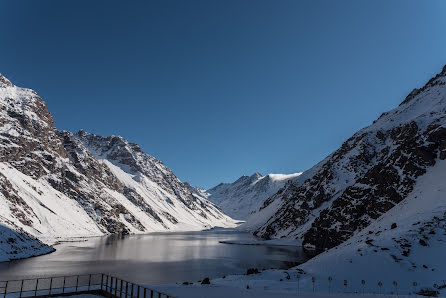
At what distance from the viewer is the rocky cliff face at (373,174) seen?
86938 millimetres

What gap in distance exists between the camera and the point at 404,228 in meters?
52.3

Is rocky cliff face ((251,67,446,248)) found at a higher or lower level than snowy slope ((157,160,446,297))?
higher

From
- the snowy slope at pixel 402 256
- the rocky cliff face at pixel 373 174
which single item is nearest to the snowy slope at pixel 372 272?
the snowy slope at pixel 402 256

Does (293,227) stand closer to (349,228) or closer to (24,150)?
(349,228)

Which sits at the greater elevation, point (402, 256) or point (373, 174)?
point (373, 174)

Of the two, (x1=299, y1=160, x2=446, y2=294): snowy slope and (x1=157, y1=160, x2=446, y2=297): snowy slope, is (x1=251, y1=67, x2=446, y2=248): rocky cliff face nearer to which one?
(x1=299, y1=160, x2=446, y2=294): snowy slope

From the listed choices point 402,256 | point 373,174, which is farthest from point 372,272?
point 373,174

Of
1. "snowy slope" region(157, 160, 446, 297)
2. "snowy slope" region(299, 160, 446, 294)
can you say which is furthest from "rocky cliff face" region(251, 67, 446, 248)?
"snowy slope" region(157, 160, 446, 297)

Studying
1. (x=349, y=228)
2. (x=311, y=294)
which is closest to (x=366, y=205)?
(x=349, y=228)

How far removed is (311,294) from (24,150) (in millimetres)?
208310

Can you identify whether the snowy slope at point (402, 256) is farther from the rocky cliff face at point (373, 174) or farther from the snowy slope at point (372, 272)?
the rocky cliff face at point (373, 174)

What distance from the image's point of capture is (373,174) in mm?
103438

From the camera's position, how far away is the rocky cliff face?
8694 centimetres

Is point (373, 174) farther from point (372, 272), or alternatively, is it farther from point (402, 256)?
point (372, 272)
